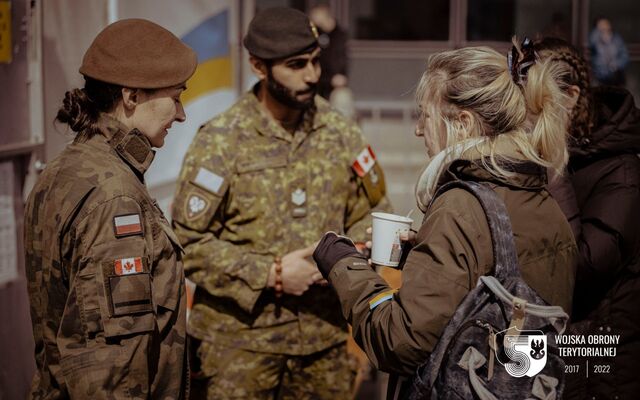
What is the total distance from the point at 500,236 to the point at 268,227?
1.43 meters

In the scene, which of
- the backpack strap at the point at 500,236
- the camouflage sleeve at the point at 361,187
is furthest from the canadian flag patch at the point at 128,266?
the camouflage sleeve at the point at 361,187

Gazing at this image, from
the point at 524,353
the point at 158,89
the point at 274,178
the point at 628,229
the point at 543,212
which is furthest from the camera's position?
the point at 274,178

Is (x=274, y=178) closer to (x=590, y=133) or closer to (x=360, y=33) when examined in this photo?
(x=590, y=133)

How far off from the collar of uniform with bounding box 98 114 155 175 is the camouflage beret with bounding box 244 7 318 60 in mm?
1150

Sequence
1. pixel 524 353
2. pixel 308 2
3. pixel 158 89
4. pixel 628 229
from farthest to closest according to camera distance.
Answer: pixel 308 2 → pixel 628 229 → pixel 158 89 → pixel 524 353

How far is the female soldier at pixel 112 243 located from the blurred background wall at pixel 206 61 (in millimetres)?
857

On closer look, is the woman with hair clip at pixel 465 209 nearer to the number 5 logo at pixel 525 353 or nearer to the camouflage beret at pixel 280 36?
the number 5 logo at pixel 525 353

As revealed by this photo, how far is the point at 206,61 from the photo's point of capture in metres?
5.32

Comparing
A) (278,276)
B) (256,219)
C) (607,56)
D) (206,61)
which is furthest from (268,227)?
(607,56)

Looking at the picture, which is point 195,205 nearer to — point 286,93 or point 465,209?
point 286,93

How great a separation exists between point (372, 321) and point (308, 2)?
Answer: 929cm

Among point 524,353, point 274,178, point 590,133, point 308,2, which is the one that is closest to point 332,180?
point 274,178

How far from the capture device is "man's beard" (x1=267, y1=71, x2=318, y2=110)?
331cm

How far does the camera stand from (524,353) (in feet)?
6.54
